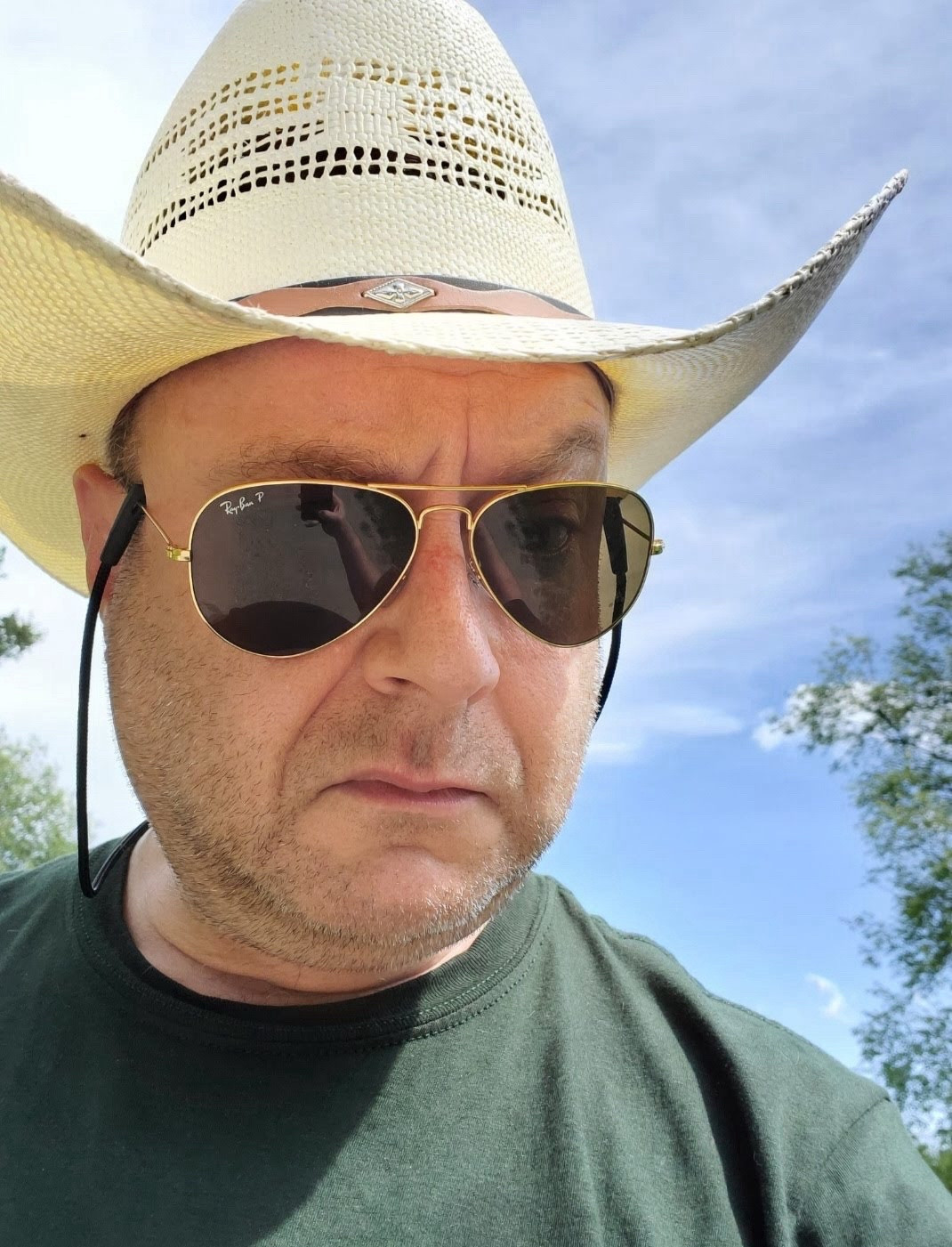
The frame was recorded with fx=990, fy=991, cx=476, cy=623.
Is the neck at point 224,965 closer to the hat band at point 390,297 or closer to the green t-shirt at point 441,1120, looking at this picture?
the green t-shirt at point 441,1120

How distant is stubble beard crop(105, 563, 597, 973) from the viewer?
1529mm

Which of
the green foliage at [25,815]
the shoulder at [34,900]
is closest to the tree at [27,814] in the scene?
the green foliage at [25,815]

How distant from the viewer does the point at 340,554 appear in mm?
1538

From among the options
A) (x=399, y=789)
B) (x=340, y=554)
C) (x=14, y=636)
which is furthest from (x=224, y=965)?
(x=14, y=636)

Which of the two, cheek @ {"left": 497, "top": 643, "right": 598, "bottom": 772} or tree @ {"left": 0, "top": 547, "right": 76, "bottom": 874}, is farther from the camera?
tree @ {"left": 0, "top": 547, "right": 76, "bottom": 874}

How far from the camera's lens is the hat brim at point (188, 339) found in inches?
52.1

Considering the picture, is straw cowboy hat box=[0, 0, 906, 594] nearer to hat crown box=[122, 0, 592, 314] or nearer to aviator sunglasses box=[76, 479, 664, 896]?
hat crown box=[122, 0, 592, 314]

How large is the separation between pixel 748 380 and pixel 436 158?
2.50ft

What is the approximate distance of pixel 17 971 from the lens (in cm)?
184

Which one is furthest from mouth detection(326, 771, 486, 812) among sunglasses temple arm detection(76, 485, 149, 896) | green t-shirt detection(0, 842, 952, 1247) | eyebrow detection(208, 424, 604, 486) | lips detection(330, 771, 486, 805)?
sunglasses temple arm detection(76, 485, 149, 896)

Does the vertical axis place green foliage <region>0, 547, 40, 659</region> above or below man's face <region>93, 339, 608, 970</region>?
above

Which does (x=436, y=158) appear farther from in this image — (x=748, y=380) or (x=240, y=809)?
(x=240, y=809)

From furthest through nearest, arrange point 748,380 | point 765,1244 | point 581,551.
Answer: point 748,380 < point 581,551 < point 765,1244

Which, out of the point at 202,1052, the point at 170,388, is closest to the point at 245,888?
the point at 202,1052
